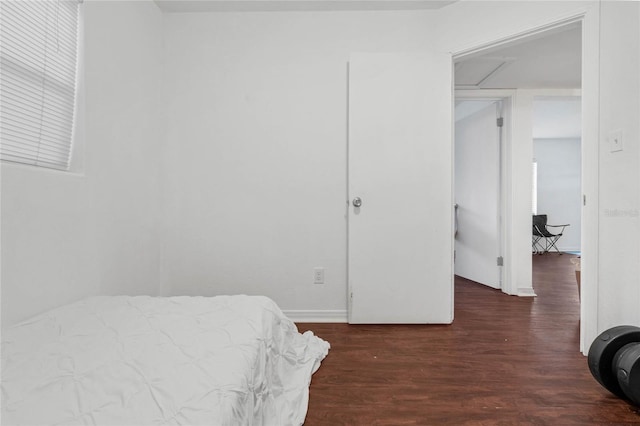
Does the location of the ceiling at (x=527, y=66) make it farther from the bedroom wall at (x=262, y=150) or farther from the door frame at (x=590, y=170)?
the bedroom wall at (x=262, y=150)

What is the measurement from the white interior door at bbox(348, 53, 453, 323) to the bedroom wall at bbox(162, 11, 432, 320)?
16 cm

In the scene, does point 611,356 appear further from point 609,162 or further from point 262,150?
point 262,150

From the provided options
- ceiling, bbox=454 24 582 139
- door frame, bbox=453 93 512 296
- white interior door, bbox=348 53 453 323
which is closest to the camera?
white interior door, bbox=348 53 453 323

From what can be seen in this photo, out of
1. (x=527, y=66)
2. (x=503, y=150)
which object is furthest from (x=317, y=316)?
(x=527, y=66)

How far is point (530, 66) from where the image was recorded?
9.74 ft

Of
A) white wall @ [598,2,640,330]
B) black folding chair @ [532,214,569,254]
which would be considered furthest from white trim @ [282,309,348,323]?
black folding chair @ [532,214,569,254]

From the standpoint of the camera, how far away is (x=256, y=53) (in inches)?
98.4

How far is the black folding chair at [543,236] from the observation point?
6.47m

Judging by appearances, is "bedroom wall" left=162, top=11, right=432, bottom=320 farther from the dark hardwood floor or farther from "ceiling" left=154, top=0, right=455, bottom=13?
the dark hardwood floor

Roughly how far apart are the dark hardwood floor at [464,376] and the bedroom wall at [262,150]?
2.08ft

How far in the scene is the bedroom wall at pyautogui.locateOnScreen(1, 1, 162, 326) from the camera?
136 cm

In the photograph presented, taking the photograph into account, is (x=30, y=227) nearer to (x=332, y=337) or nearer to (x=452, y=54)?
(x=332, y=337)

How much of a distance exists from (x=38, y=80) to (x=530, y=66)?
12.5ft

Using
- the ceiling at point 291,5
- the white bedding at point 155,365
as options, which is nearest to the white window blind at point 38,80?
the white bedding at point 155,365
